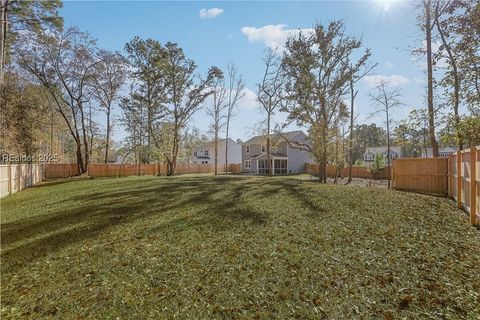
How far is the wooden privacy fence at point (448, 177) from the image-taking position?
5.51 meters

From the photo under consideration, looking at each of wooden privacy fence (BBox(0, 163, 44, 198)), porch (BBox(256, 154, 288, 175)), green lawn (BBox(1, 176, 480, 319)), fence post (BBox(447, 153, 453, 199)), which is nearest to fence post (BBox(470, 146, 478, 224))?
green lawn (BBox(1, 176, 480, 319))

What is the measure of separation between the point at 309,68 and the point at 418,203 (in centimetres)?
1173

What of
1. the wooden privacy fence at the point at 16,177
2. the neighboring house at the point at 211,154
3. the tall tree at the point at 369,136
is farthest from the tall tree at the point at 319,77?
the tall tree at the point at 369,136

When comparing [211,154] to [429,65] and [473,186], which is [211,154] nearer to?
[429,65]

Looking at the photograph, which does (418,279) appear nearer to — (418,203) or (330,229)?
(330,229)

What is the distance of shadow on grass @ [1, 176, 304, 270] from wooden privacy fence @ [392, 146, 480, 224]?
4492 mm

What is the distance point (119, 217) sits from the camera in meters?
7.33

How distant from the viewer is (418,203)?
7.55 m

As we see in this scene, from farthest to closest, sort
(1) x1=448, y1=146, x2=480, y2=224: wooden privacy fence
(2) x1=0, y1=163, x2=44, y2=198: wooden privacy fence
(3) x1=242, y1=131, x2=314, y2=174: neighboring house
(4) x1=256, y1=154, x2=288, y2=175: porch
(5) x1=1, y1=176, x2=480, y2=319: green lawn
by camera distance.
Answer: (3) x1=242, y1=131, x2=314, y2=174: neighboring house, (4) x1=256, y1=154, x2=288, y2=175: porch, (2) x1=0, y1=163, x2=44, y2=198: wooden privacy fence, (1) x1=448, y1=146, x2=480, y2=224: wooden privacy fence, (5) x1=1, y1=176, x2=480, y2=319: green lawn

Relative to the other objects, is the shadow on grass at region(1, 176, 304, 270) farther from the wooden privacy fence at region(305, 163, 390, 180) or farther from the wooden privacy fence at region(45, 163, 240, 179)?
the wooden privacy fence at region(305, 163, 390, 180)

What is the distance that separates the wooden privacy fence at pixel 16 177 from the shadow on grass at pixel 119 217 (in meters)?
A: 5.25

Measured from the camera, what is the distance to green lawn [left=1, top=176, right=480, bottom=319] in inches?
127

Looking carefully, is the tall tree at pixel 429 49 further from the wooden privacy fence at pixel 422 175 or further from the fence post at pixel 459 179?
the fence post at pixel 459 179

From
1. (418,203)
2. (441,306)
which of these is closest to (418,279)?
A: (441,306)
